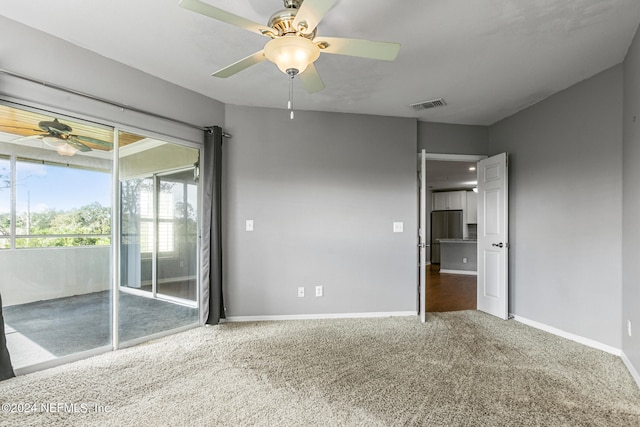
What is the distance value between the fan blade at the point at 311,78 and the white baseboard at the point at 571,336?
3.40 metres

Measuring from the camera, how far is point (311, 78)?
225 centimetres

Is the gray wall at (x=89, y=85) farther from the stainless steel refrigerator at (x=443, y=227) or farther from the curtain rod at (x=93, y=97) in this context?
the stainless steel refrigerator at (x=443, y=227)

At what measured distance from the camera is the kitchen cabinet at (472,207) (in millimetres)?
9250

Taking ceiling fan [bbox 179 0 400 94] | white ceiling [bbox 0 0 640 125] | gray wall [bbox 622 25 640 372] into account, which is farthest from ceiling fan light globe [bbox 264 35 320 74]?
gray wall [bbox 622 25 640 372]

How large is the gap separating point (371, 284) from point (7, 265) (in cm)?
342

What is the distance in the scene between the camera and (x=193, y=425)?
6.12ft

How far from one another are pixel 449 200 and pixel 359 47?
8815 mm

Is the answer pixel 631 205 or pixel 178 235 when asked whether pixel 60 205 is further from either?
pixel 631 205

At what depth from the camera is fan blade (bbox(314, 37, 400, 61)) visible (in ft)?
5.90

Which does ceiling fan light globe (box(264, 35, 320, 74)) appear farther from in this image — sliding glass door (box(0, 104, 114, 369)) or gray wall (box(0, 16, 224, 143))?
sliding glass door (box(0, 104, 114, 369))

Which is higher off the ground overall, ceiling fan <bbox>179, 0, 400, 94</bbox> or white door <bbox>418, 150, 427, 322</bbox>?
ceiling fan <bbox>179, 0, 400, 94</bbox>

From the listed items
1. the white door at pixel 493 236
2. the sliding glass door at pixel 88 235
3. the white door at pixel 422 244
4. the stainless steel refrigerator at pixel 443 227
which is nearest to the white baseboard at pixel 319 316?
the white door at pixel 422 244

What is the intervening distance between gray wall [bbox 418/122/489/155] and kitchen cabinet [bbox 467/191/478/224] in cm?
518

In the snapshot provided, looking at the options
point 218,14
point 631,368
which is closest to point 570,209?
point 631,368
